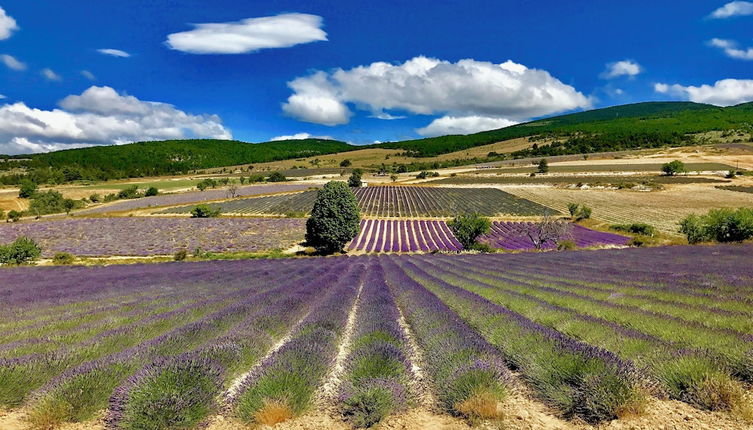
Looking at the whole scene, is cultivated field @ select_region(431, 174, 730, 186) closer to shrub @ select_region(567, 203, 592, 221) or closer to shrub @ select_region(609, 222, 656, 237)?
shrub @ select_region(567, 203, 592, 221)

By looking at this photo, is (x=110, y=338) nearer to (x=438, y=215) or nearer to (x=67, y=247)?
(x=67, y=247)

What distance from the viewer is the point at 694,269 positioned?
12.9 m

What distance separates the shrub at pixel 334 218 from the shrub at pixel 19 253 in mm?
27920

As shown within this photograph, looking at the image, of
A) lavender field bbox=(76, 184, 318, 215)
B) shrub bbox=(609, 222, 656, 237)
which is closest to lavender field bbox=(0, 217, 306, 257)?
lavender field bbox=(76, 184, 318, 215)

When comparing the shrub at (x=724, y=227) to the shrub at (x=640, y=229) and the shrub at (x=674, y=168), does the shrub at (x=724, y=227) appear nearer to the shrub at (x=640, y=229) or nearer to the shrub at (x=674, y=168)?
the shrub at (x=640, y=229)

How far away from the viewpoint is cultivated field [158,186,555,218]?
218 feet

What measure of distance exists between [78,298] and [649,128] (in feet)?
803

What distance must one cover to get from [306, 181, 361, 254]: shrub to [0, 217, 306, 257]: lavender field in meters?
7.99

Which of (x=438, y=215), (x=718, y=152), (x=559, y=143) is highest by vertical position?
(x=559, y=143)

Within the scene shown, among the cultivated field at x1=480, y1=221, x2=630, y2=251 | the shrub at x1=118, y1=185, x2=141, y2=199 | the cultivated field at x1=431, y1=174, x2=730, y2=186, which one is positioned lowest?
the cultivated field at x1=480, y1=221, x2=630, y2=251

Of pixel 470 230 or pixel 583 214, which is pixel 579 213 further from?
pixel 470 230

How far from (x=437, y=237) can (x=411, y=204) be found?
85.4 ft

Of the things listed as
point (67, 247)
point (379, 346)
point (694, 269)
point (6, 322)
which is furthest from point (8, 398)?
point (67, 247)

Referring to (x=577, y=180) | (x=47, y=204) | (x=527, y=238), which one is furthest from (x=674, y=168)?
(x=47, y=204)
